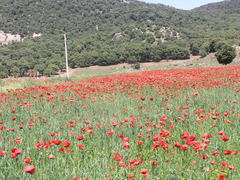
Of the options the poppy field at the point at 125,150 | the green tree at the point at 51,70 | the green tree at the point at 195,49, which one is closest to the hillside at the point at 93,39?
the green tree at the point at 195,49

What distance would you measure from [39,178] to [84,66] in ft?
347

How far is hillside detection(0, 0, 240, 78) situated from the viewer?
4097 inches

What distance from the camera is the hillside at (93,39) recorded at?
104062mm

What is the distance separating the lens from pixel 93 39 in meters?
150

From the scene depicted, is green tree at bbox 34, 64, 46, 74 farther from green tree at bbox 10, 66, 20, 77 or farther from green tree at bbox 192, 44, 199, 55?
green tree at bbox 192, 44, 199, 55

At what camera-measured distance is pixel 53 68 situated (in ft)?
317

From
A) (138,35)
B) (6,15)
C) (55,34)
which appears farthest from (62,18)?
(138,35)

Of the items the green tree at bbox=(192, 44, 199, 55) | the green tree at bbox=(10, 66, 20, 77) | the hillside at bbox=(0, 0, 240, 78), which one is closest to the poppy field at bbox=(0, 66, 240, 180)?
the hillside at bbox=(0, 0, 240, 78)

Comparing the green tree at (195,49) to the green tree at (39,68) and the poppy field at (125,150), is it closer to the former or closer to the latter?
the green tree at (39,68)

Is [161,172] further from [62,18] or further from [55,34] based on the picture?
[62,18]

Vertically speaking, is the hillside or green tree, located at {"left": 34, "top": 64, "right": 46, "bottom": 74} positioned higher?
the hillside

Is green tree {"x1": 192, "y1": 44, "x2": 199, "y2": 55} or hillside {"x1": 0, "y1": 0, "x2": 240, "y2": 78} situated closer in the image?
hillside {"x1": 0, "y1": 0, "x2": 240, "y2": 78}

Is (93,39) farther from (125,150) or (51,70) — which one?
(125,150)

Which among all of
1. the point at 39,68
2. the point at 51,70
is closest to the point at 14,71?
the point at 39,68
